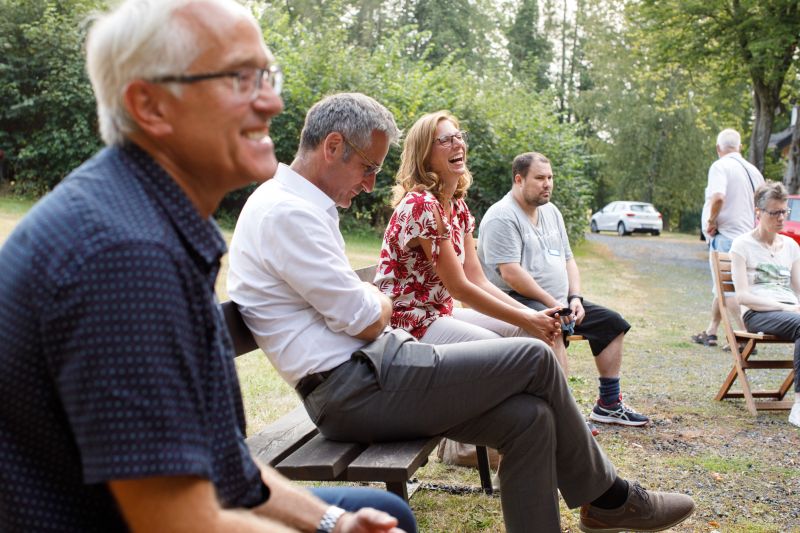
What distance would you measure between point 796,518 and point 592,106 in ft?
138

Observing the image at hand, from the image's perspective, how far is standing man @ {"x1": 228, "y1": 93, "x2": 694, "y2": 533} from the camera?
267cm

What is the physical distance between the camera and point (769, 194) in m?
6.59

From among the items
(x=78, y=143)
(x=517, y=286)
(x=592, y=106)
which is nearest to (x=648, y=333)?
(x=517, y=286)

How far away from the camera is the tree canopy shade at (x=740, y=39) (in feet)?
64.6

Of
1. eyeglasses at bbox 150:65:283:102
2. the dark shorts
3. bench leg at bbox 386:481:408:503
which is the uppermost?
eyeglasses at bbox 150:65:283:102

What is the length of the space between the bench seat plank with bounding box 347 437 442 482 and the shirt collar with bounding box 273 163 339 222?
86 cm

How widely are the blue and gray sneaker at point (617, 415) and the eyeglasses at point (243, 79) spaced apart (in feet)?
15.6

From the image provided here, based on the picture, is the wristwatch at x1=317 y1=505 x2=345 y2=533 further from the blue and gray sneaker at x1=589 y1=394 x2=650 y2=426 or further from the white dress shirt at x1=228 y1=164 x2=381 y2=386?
the blue and gray sneaker at x1=589 y1=394 x2=650 y2=426

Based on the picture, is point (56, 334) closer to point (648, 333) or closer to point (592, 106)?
point (648, 333)

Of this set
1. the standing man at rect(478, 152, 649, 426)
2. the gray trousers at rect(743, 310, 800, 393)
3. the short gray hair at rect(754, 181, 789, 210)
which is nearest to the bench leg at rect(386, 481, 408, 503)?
the standing man at rect(478, 152, 649, 426)

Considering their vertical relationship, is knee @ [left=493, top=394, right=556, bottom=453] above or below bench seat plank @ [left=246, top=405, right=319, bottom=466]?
above

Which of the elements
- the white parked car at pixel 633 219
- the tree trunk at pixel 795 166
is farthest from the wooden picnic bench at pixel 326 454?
the white parked car at pixel 633 219

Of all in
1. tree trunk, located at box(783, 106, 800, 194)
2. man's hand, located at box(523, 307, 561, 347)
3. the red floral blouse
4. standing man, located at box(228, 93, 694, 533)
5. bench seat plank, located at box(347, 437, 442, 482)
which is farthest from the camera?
tree trunk, located at box(783, 106, 800, 194)

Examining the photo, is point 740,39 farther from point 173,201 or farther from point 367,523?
point 173,201
